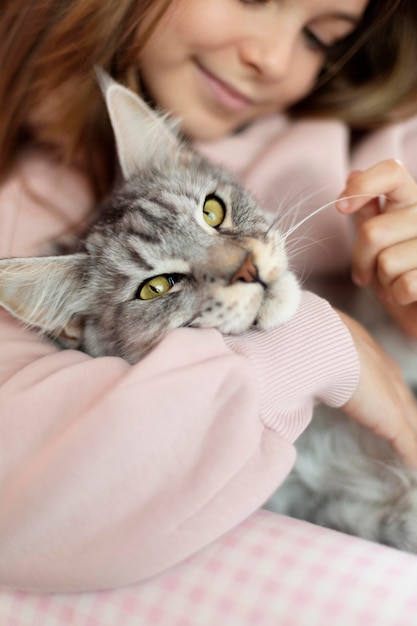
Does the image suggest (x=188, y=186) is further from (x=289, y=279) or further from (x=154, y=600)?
(x=154, y=600)

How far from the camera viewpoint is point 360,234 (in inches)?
43.3

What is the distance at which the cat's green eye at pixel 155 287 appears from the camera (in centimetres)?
95

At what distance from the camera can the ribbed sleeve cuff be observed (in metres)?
0.82

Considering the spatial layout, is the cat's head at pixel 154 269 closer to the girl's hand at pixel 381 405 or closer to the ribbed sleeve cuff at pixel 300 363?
the ribbed sleeve cuff at pixel 300 363

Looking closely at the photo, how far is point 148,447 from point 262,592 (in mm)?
242

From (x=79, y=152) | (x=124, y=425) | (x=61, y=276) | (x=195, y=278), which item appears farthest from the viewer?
(x=79, y=152)

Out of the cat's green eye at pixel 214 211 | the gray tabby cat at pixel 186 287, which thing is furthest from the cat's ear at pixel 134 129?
the cat's green eye at pixel 214 211

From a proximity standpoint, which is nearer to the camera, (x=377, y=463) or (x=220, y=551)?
(x=220, y=551)

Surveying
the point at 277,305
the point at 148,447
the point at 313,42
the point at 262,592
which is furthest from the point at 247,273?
the point at 313,42

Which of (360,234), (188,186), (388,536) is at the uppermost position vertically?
(188,186)

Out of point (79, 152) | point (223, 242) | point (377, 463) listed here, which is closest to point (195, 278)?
point (223, 242)

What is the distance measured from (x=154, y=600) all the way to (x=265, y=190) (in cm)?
98

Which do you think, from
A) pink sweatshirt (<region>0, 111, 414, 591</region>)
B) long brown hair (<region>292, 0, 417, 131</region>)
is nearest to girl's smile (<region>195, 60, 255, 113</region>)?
long brown hair (<region>292, 0, 417, 131</region>)

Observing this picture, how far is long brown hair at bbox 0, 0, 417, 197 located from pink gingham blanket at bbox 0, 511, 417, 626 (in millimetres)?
948
